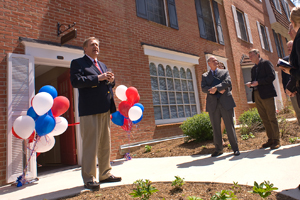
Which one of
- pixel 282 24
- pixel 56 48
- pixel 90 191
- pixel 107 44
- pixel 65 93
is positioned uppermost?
pixel 282 24

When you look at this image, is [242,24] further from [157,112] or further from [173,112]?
[157,112]

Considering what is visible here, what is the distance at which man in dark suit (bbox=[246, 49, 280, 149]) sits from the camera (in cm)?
390

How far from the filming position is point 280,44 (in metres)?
14.9

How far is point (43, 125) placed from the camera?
3320 millimetres

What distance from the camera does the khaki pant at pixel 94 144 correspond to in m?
2.59

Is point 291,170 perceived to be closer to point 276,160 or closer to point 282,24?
point 276,160

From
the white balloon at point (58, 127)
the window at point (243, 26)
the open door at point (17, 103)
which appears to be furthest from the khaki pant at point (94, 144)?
the window at point (243, 26)

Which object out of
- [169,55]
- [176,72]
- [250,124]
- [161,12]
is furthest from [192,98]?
[161,12]

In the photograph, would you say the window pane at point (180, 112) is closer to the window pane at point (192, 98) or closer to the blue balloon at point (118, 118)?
the window pane at point (192, 98)

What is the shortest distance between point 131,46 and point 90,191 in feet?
15.4

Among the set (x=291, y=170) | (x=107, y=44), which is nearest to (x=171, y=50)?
(x=107, y=44)

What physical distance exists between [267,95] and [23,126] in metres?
4.13

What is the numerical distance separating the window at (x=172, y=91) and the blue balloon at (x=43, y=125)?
3.60 metres

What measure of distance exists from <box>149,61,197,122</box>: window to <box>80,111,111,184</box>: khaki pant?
3.74m
